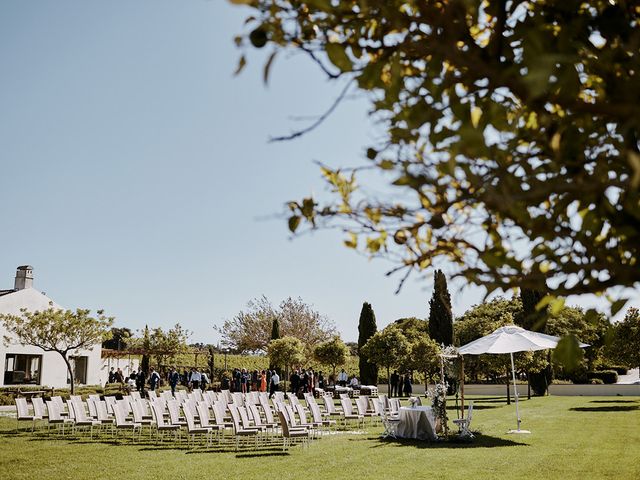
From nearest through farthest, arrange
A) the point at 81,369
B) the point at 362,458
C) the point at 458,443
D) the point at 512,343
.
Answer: the point at 362,458 → the point at 458,443 → the point at 512,343 → the point at 81,369

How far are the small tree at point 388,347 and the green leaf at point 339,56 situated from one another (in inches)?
1077

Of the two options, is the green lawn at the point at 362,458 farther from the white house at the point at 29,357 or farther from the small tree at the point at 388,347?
the white house at the point at 29,357

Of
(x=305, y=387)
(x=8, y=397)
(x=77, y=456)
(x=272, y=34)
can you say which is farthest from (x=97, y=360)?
(x=272, y=34)

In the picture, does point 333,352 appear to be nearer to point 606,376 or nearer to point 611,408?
point 611,408

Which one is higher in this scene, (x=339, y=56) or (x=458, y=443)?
(x=339, y=56)

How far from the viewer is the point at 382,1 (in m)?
1.74

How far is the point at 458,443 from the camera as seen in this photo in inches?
537

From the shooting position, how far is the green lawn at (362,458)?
32.4 ft

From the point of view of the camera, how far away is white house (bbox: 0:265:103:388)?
103 ft

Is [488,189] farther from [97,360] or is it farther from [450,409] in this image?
[97,360]

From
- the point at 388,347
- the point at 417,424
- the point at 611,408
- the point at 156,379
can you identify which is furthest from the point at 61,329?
the point at 611,408

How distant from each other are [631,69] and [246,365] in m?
47.5

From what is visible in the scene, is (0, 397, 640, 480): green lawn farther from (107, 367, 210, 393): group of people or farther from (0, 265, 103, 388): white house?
(0, 265, 103, 388): white house

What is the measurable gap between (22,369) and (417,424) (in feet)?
91.9
